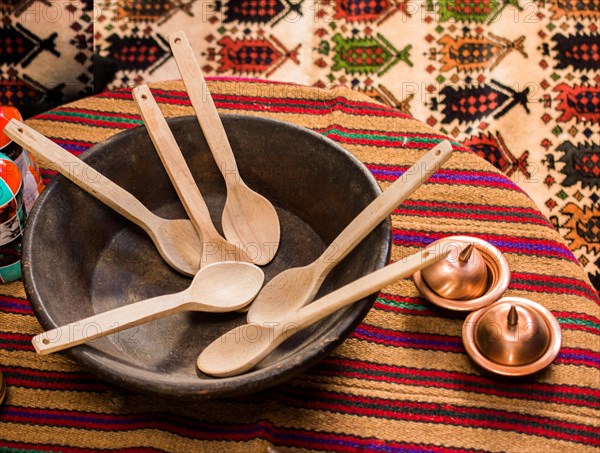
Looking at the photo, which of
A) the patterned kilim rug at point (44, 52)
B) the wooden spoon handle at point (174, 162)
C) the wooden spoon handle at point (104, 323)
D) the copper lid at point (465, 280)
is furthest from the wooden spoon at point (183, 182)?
the patterned kilim rug at point (44, 52)

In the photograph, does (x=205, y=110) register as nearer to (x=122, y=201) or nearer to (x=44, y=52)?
(x=122, y=201)

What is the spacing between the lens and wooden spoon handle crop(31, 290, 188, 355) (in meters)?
0.60

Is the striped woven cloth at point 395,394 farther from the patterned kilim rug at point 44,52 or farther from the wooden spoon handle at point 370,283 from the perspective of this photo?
the patterned kilim rug at point 44,52

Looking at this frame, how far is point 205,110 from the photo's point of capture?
0.80 metres

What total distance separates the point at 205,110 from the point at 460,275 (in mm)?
357

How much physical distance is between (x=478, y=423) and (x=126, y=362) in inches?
14.9

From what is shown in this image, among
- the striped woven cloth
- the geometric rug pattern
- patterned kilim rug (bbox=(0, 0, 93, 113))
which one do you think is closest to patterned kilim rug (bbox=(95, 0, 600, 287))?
the geometric rug pattern

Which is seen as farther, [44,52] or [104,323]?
[44,52]

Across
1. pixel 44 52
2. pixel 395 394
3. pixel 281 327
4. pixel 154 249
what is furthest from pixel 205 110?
pixel 44 52

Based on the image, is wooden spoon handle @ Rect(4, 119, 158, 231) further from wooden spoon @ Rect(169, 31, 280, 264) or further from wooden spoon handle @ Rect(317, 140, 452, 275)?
wooden spoon handle @ Rect(317, 140, 452, 275)

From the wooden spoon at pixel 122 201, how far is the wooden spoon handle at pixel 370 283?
203mm

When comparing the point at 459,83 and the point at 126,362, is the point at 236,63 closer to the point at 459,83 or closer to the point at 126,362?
the point at 459,83

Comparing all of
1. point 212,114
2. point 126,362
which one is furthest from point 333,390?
point 212,114

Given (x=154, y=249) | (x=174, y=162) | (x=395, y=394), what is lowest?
(x=395, y=394)
